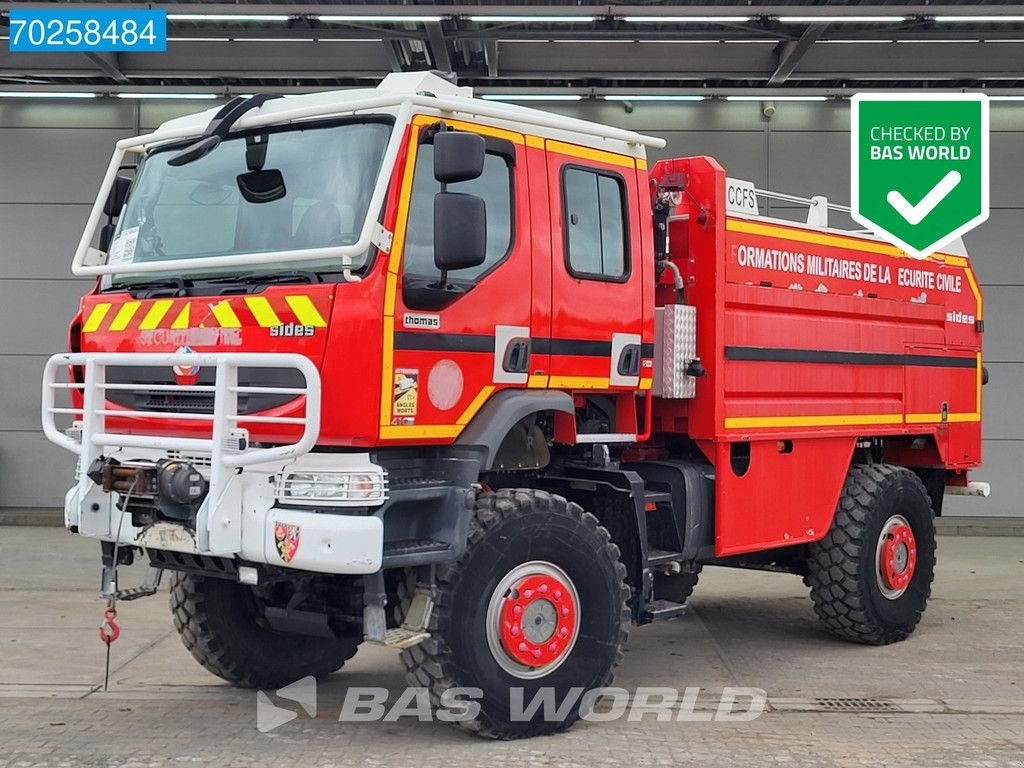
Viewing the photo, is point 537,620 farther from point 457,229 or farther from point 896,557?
point 896,557

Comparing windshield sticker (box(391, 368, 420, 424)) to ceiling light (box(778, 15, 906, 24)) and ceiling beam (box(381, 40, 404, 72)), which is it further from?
ceiling beam (box(381, 40, 404, 72))

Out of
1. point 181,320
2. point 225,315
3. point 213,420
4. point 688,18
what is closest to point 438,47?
point 688,18

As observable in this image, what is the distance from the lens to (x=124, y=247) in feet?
22.0

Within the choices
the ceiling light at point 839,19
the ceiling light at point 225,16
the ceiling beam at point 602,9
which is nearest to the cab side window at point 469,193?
the ceiling beam at point 602,9

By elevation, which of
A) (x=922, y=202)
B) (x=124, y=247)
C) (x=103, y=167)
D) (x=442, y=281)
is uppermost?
(x=103, y=167)

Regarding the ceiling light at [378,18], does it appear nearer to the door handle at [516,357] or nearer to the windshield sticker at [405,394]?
the door handle at [516,357]

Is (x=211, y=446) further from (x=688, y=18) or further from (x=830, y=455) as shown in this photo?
(x=688, y=18)

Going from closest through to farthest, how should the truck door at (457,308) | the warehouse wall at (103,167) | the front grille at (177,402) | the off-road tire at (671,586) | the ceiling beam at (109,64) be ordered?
the truck door at (457,308), the front grille at (177,402), the off-road tire at (671,586), the ceiling beam at (109,64), the warehouse wall at (103,167)

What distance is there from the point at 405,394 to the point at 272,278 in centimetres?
82

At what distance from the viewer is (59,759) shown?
227 inches

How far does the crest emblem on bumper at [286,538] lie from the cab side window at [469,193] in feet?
4.06

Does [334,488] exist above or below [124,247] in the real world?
below

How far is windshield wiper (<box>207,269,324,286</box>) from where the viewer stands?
19.0 feet

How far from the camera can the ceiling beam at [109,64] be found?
13664mm
